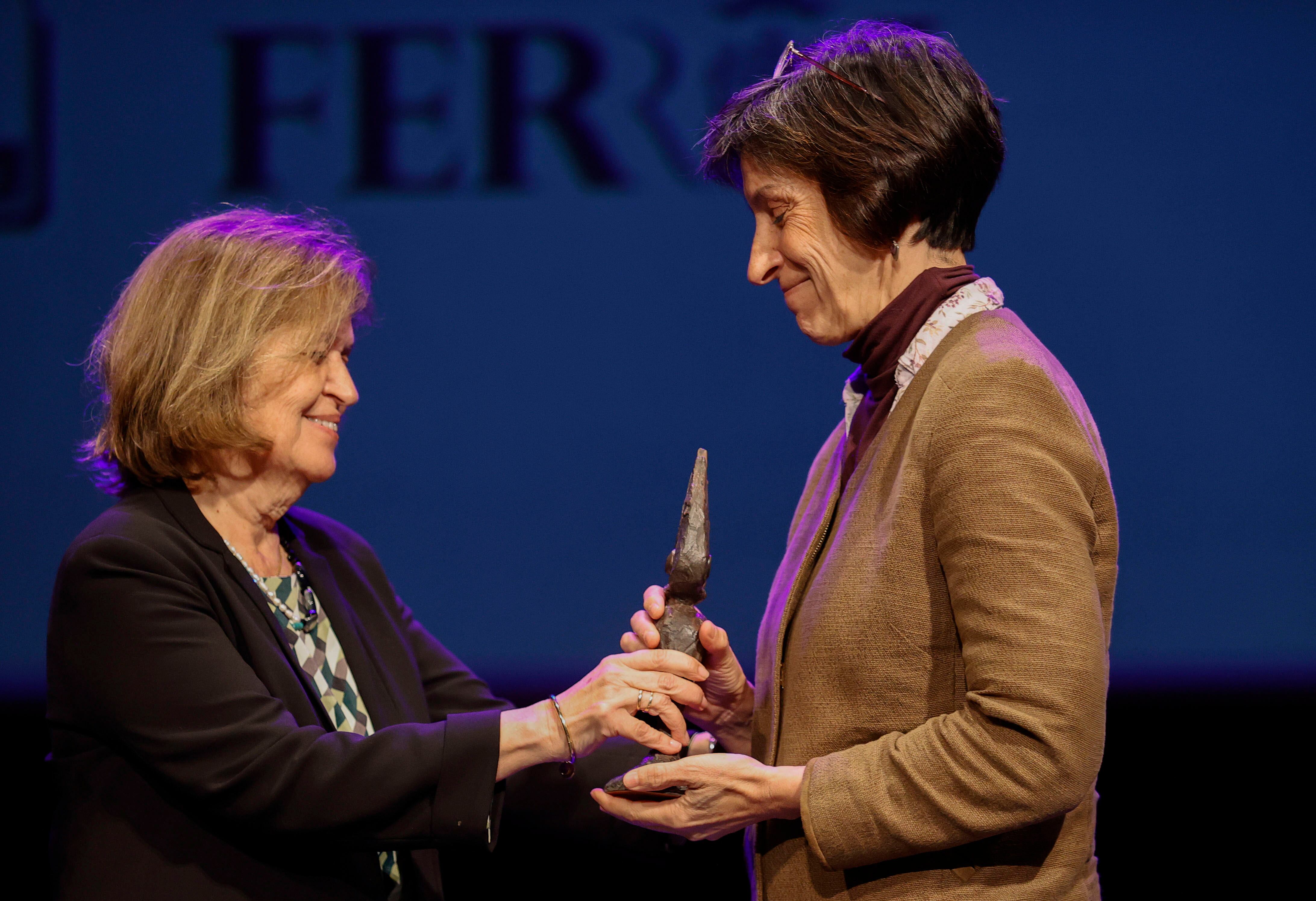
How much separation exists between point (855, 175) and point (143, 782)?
125cm

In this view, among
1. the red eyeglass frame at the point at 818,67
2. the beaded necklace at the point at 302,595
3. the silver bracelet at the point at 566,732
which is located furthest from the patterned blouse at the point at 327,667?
the red eyeglass frame at the point at 818,67

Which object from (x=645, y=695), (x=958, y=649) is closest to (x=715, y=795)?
(x=645, y=695)

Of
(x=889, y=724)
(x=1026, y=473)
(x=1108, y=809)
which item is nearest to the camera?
(x=1026, y=473)

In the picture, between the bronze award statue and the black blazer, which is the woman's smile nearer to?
the black blazer

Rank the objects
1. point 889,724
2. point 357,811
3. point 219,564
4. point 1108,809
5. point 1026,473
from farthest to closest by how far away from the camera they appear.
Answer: point 1108,809
point 219,564
point 357,811
point 889,724
point 1026,473

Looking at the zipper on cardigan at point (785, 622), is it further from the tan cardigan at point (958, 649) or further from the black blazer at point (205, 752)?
the black blazer at point (205, 752)

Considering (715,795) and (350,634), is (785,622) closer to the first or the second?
(715,795)

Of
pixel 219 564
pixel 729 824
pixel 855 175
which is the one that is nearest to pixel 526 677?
pixel 219 564

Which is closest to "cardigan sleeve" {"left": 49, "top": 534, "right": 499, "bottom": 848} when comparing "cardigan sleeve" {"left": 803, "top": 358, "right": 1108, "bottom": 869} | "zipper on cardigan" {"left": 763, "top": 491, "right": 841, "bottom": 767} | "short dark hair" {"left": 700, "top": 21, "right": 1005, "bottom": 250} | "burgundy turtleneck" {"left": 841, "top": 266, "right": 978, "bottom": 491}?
"zipper on cardigan" {"left": 763, "top": 491, "right": 841, "bottom": 767}

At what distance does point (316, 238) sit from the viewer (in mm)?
1814

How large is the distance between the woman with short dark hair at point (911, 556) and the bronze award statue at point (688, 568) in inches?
0.9

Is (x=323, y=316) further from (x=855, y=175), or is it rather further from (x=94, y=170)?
(x=94, y=170)

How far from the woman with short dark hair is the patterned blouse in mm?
517

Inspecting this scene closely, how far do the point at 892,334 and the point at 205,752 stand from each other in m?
1.02
